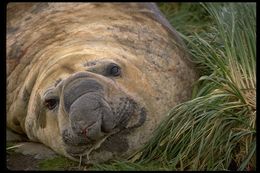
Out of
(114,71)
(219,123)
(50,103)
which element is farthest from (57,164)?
(219,123)

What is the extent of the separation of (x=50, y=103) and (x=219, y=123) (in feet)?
4.10

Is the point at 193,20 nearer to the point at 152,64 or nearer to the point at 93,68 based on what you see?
the point at 152,64

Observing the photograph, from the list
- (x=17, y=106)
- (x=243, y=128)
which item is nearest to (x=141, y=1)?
(x=17, y=106)

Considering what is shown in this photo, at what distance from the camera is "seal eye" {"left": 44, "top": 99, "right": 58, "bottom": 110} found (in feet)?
15.9

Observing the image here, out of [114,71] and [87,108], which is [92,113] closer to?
[87,108]

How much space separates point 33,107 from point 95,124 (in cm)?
97

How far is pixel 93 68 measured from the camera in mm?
4840

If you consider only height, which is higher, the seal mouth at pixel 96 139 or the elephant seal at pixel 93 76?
the elephant seal at pixel 93 76

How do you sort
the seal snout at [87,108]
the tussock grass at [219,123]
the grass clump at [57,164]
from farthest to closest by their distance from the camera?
the grass clump at [57,164], the tussock grass at [219,123], the seal snout at [87,108]

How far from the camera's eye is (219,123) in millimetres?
4617

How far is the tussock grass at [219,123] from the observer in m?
Result: 4.51

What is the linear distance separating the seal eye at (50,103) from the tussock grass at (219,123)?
607 mm

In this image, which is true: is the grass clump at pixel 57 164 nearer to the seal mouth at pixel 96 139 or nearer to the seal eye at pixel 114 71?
the seal mouth at pixel 96 139

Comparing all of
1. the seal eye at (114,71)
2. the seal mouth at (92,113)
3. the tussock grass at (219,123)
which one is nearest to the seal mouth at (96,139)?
the seal mouth at (92,113)
